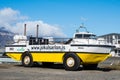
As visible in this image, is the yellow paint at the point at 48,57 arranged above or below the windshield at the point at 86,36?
below

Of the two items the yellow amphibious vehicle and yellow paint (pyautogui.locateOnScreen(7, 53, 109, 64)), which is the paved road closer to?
yellow paint (pyautogui.locateOnScreen(7, 53, 109, 64))

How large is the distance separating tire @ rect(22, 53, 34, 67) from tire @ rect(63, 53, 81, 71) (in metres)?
3.12

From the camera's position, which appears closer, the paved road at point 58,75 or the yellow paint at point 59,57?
the paved road at point 58,75

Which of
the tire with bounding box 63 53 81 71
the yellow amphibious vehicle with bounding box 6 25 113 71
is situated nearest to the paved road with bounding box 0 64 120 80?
the tire with bounding box 63 53 81 71

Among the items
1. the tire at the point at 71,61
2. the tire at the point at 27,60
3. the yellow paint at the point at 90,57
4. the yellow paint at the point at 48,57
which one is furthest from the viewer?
the tire at the point at 27,60

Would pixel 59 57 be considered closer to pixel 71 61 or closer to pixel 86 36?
pixel 71 61

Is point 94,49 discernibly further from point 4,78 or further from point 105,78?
point 4,78

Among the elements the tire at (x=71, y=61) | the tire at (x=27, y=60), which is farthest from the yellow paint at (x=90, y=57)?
the tire at (x=27, y=60)

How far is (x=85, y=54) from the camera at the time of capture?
62.4ft

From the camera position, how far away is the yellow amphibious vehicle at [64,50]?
19125 millimetres

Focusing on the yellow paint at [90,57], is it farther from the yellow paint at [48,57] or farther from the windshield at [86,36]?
the windshield at [86,36]

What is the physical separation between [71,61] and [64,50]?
82cm

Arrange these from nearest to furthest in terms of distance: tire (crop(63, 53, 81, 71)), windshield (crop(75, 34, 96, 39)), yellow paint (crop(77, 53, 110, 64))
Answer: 1. yellow paint (crop(77, 53, 110, 64))
2. tire (crop(63, 53, 81, 71))
3. windshield (crop(75, 34, 96, 39))

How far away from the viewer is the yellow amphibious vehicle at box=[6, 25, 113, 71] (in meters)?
19.1
